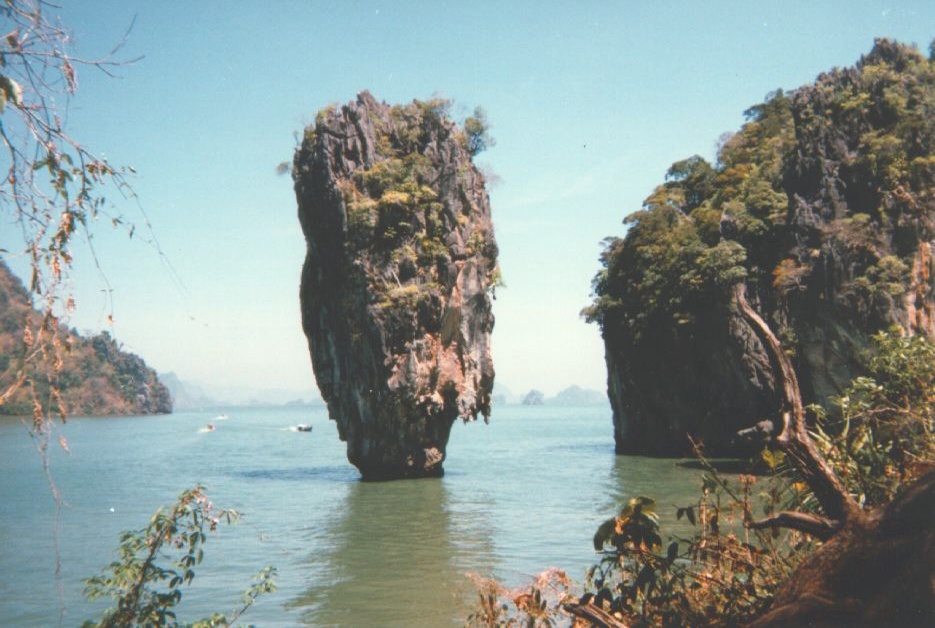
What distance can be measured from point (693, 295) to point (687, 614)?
29.8 meters

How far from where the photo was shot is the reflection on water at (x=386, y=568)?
33.5 feet

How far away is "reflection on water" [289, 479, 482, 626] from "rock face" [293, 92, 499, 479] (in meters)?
4.89

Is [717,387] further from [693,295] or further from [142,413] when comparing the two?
[142,413]

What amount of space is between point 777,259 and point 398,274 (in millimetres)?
16520

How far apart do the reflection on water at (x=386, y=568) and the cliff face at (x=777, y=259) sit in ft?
49.7

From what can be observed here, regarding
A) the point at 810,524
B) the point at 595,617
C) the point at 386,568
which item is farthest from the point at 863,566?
the point at 386,568

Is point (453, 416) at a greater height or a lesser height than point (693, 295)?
lesser

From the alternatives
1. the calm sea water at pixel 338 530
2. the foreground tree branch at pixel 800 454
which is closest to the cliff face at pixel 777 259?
the calm sea water at pixel 338 530

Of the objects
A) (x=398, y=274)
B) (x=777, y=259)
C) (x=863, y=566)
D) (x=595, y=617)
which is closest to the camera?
(x=863, y=566)

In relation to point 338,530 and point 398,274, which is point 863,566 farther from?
point 398,274

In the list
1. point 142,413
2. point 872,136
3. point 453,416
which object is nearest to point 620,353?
point 453,416

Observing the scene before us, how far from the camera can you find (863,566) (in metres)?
2.13

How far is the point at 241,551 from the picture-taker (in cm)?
1479

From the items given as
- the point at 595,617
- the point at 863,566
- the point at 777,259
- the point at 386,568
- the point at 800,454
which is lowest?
the point at 386,568
